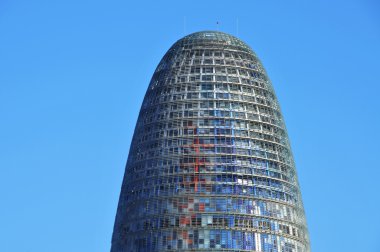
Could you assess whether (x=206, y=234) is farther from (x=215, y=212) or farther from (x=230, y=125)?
(x=230, y=125)

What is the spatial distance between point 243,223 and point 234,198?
5968 millimetres

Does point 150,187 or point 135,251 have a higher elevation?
point 150,187

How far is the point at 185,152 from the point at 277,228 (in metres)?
26.6

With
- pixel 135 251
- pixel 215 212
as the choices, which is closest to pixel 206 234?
pixel 215 212

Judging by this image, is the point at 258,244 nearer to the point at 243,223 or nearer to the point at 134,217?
the point at 243,223

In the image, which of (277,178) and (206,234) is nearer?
(206,234)

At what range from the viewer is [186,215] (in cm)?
18812

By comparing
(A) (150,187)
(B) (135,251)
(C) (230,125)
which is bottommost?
(B) (135,251)

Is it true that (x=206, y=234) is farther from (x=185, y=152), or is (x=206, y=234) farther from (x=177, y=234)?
(x=185, y=152)

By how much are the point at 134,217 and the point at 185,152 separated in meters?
18.5

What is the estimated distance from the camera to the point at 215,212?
18750 cm

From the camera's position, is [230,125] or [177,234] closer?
[177,234]

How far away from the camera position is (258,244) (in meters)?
187

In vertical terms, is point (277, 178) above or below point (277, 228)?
above
